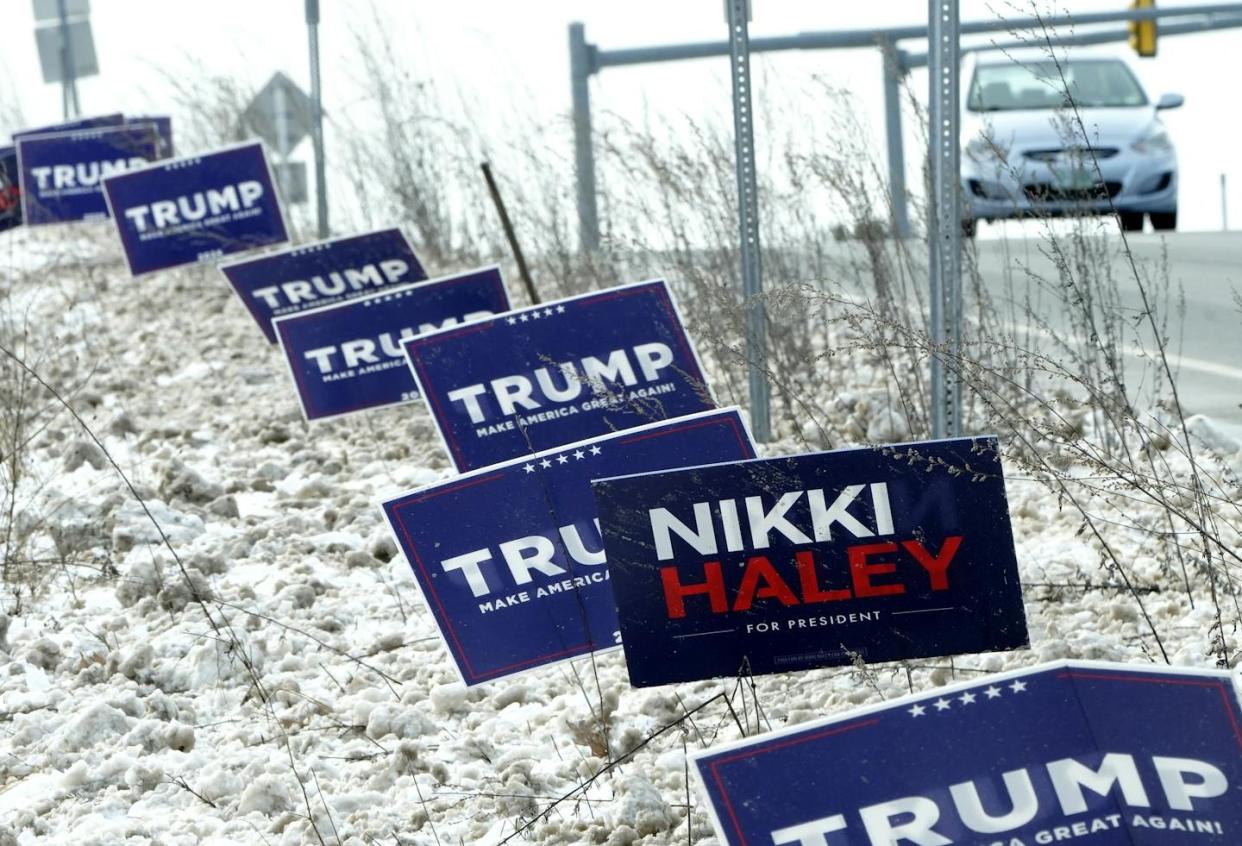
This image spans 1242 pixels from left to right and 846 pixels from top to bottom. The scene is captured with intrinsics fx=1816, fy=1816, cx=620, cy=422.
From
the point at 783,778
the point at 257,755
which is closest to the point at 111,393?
the point at 257,755

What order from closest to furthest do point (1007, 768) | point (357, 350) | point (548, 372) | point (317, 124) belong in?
point (1007, 768) < point (548, 372) < point (357, 350) < point (317, 124)

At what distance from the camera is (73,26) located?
750 inches

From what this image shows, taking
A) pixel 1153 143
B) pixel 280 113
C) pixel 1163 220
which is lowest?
pixel 1163 220

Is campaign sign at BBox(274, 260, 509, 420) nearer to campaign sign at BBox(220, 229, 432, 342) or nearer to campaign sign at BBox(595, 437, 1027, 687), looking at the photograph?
campaign sign at BBox(220, 229, 432, 342)

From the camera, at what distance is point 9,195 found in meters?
11.7

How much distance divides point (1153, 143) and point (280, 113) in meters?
6.05

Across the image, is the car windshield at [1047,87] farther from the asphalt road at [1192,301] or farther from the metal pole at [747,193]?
the metal pole at [747,193]

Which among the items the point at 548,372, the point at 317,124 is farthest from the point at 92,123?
the point at 548,372

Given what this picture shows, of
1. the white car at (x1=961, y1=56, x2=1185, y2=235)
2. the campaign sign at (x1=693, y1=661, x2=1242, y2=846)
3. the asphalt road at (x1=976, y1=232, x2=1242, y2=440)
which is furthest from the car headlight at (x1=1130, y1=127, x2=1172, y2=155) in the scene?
the campaign sign at (x1=693, y1=661, x2=1242, y2=846)

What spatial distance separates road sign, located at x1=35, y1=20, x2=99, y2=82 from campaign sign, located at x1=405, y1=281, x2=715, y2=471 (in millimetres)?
15642

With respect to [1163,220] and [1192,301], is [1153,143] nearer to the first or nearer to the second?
[1163,220]

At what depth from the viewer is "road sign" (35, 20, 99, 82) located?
1889 centimetres

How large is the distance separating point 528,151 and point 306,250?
2.26 m

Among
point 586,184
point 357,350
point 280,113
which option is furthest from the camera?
point 280,113
